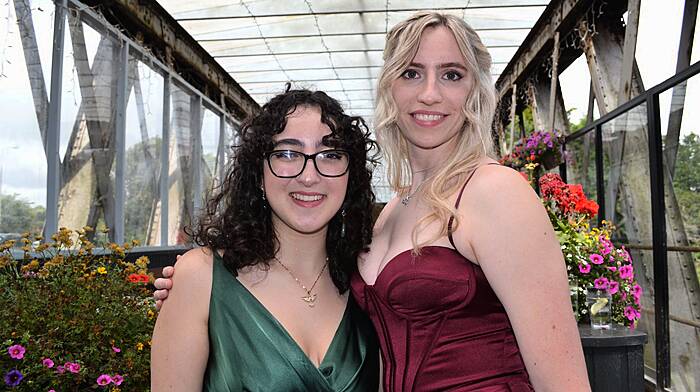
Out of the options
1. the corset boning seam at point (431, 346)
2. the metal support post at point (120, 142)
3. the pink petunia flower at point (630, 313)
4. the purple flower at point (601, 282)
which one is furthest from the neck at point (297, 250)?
the metal support post at point (120, 142)

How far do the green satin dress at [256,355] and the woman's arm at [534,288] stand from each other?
1.46ft

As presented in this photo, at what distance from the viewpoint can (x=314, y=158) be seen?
166 cm

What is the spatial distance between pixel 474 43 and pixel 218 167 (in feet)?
33.4

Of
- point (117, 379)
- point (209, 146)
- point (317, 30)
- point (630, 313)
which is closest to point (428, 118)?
point (117, 379)

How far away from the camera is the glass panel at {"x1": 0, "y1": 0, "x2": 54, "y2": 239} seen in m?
4.24

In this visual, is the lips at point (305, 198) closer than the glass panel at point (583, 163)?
Yes

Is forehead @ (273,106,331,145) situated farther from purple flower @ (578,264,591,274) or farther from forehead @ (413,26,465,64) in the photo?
purple flower @ (578,264,591,274)

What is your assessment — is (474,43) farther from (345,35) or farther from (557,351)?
(345,35)

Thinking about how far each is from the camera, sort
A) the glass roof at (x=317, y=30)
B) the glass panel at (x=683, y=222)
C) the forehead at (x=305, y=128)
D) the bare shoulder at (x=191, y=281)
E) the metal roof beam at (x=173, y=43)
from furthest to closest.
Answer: the glass roof at (x=317, y=30)
the metal roof beam at (x=173, y=43)
the glass panel at (x=683, y=222)
the forehead at (x=305, y=128)
the bare shoulder at (x=191, y=281)

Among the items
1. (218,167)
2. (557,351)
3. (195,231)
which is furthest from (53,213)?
(218,167)

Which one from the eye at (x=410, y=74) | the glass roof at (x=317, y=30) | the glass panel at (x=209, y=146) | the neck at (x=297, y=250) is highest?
the glass roof at (x=317, y=30)

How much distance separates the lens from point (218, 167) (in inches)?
455

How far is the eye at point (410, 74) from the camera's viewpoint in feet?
5.93

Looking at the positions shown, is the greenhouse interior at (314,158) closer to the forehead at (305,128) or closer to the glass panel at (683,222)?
the glass panel at (683,222)
